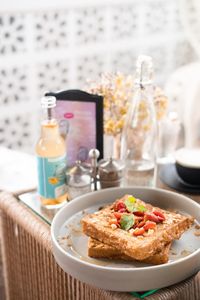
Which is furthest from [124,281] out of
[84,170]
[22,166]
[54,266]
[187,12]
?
[187,12]

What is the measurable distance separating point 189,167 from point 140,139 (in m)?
0.17

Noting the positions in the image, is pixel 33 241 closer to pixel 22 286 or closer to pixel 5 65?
pixel 22 286

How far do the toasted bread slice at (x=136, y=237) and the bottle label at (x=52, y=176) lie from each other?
15cm

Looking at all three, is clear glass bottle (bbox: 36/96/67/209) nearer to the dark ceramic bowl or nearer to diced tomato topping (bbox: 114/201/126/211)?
diced tomato topping (bbox: 114/201/126/211)

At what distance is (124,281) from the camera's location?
34.2 inches

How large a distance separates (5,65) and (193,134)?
1.04m

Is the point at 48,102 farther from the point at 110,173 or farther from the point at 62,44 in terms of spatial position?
the point at 62,44

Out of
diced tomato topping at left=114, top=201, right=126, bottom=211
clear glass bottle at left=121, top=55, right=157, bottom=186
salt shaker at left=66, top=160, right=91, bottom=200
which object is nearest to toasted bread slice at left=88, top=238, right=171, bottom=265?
diced tomato topping at left=114, top=201, right=126, bottom=211

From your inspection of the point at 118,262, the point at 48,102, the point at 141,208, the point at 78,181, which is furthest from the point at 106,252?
Result: the point at 48,102

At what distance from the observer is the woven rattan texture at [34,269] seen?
3.07 feet

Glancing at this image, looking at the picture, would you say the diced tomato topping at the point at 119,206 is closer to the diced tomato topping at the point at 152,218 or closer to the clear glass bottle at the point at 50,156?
the diced tomato topping at the point at 152,218

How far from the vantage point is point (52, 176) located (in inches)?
45.4

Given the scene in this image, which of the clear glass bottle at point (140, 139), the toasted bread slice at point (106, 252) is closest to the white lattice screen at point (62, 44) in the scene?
the clear glass bottle at point (140, 139)

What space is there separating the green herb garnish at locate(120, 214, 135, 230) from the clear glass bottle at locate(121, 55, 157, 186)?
0.95 feet
